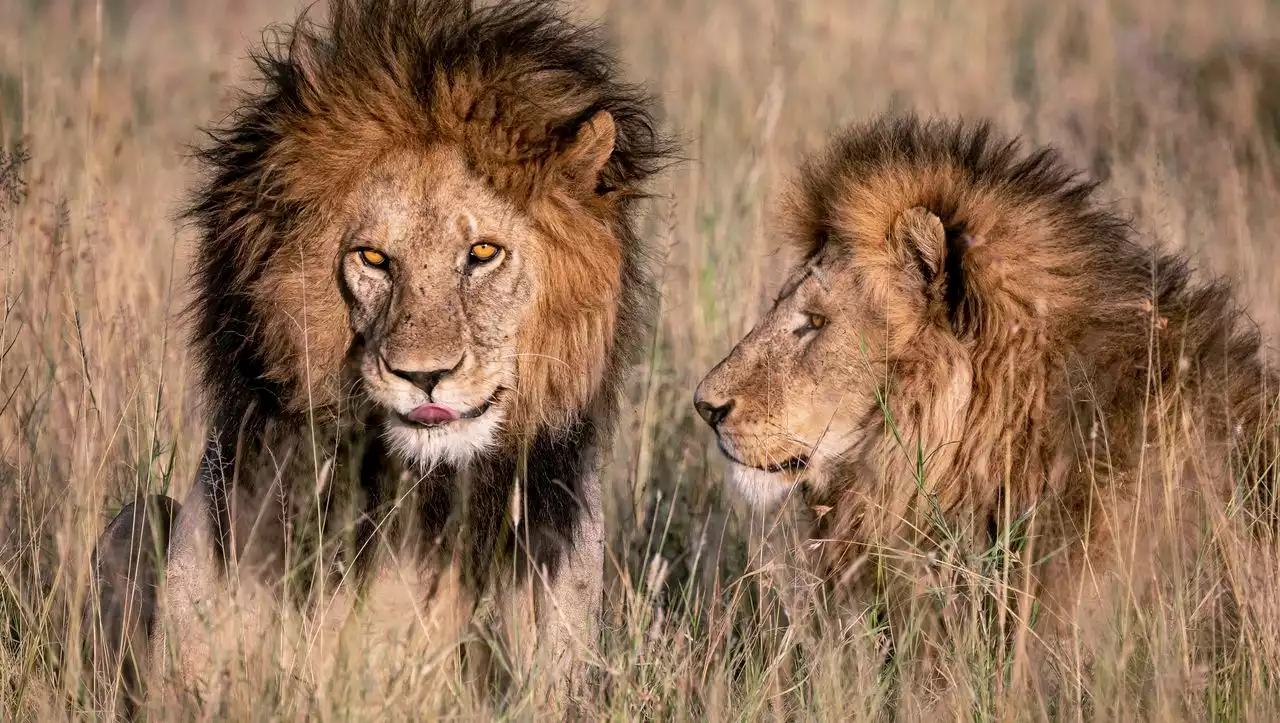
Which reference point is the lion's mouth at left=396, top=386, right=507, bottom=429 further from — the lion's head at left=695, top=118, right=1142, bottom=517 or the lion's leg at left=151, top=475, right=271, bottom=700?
the lion's head at left=695, top=118, right=1142, bottom=517

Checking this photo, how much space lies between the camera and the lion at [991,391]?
3637mm

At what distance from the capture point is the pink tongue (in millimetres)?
3367

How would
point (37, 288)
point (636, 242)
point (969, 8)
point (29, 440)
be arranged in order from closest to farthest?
point (636, 242)
point (29, 440)
point (37, 288)
point (969, 8)

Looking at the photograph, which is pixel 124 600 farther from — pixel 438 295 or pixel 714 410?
pixel 714 410

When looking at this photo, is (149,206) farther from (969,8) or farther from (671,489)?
(969,8)

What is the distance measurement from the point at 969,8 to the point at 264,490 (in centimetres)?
923

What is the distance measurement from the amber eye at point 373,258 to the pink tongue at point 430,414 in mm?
386

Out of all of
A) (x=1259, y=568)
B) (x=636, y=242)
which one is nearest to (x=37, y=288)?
(x=636, y=242)

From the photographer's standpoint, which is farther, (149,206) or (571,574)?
(149,206)

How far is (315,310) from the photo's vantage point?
3600 millimetres

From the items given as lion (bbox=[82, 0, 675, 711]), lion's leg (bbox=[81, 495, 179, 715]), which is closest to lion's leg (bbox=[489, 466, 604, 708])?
lion (bbox=[82, 0, 675, 711])

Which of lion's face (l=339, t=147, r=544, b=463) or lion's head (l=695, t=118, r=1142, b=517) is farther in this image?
lion's head (l=695, t=118, r=1142, b=517)

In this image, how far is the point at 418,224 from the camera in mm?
3535

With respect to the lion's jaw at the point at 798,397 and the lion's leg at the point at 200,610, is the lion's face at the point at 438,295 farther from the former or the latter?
the lion's jaw at the point at 798,397
